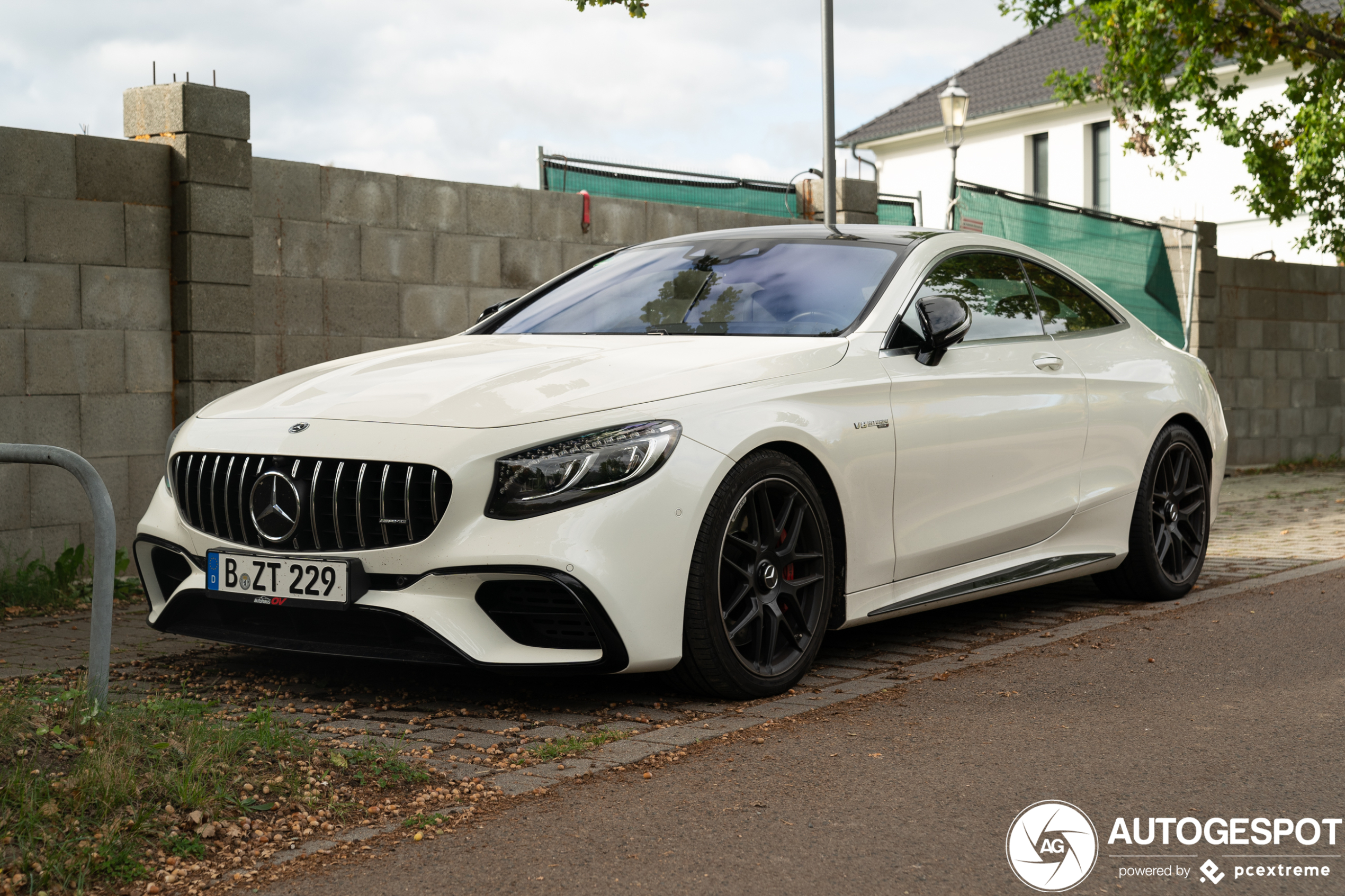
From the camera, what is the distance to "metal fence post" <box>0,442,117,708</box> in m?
3.93

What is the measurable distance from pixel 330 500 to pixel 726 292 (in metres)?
1.85

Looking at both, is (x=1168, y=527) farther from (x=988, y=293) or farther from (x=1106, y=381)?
(x=988, y=293)

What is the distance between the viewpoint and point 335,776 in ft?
12.9

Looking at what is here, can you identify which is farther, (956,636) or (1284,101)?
(1284,101)

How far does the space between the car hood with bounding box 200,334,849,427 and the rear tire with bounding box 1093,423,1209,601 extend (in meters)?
2.28

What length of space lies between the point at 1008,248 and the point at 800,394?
6.33 feet

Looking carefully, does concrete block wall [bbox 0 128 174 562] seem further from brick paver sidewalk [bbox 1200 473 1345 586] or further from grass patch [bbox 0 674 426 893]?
brick paver sidewalk [bbox 1200 473 1345 586]

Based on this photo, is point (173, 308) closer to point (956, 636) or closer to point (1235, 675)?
point (956, 636)

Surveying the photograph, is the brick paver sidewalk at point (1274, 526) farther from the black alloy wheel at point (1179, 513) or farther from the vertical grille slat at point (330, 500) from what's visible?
the vertical grille slat at point (330, 500)

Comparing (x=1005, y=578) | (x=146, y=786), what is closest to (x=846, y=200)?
(x=1005, y=578)

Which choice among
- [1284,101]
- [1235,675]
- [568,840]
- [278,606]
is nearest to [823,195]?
[1235,675]

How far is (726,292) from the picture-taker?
578cm

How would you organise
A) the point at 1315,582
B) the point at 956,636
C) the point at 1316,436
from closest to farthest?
1. the point at 956,636
2. the point at 1315,582
3. the point at 1316,436

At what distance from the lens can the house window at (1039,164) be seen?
38.8m
